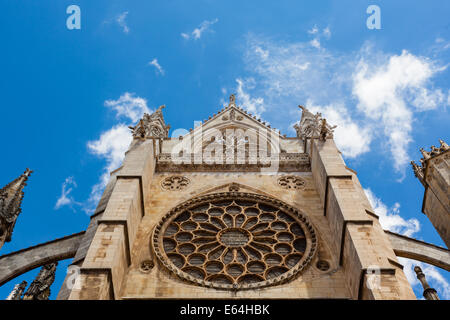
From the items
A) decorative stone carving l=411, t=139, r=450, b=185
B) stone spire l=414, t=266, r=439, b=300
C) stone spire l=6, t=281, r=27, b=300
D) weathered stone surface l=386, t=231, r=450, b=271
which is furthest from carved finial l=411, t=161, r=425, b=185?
stone spire l=6, t=281, r=27, b=300

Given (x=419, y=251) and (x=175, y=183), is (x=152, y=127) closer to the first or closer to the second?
(x=175, y=183)

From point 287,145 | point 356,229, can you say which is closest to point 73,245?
point 356,229

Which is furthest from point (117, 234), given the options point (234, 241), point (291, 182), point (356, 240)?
point (291, 182)

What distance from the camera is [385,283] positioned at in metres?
8.76

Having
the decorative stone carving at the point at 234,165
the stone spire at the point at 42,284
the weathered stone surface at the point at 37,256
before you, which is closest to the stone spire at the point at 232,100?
the decorative stone carving at the point at 234,165

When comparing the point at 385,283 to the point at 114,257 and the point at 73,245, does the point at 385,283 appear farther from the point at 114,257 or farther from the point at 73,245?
the point at 73,245

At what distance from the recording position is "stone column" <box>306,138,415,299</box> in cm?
888

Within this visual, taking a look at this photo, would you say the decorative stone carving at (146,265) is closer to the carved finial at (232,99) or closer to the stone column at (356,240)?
the stone column at (356,240)

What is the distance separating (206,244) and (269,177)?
392 cm

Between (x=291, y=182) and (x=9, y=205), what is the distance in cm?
865

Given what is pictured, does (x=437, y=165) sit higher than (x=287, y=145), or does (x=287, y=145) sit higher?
(x=287, y=145)

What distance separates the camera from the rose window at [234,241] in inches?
428

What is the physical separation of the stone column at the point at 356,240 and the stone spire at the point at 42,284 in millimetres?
8029
